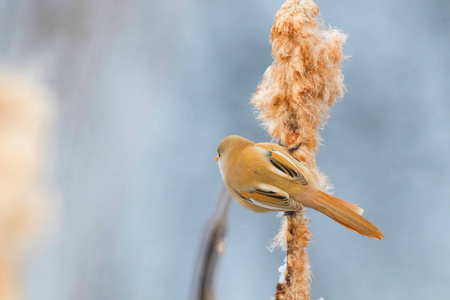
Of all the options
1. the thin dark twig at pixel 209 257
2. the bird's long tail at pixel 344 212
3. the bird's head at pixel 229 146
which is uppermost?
the bird's head at pixel 229 146

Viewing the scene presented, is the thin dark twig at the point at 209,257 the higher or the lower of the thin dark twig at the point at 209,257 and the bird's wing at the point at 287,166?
the lower

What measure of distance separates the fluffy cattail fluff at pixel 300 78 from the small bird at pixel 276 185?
2 centimetres

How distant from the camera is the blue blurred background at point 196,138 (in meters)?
0.33

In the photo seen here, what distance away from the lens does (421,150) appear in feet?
2.51

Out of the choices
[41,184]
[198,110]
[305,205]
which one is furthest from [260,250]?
[41,184]

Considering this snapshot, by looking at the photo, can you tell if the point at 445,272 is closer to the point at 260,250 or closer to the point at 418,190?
the point at 418,190

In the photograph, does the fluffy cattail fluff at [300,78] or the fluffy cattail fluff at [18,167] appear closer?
the fluffy cattail fluff at [18,167]

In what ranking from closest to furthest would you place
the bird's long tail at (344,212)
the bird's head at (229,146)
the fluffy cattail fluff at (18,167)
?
the fluffy cattail fluff at (18,167)
the bird's long tail at (344,212)
the bird's head at (229,146)

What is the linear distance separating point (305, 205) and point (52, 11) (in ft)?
1.13

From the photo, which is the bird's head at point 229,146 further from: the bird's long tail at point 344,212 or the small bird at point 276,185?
the bird's long tail at point 344,212

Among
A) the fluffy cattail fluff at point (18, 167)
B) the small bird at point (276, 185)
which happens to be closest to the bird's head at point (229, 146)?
the small bird at point (276, 185)

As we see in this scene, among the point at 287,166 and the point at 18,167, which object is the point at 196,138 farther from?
the point at 18,167

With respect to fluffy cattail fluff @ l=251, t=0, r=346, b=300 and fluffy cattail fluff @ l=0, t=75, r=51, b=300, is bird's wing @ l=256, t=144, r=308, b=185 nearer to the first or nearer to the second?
fluffy cattail fluff @ l=251, t=0, r=346, b=300

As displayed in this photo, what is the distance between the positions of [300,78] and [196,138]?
0.21m
